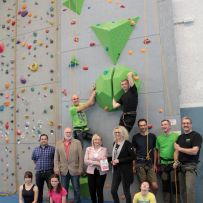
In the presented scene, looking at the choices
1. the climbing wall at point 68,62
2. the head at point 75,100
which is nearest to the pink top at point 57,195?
the climbing wall at point 68,62

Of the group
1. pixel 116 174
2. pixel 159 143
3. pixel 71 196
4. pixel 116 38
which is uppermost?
pixel 116 38

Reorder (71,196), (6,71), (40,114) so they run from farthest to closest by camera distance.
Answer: (6,71) < (40,114) < (71,196)

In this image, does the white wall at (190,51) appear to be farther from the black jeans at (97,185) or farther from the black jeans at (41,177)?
the black jeans at (41,177)

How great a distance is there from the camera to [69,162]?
4.81 m

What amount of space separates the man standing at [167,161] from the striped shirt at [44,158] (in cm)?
172

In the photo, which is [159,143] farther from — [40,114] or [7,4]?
[7,4]

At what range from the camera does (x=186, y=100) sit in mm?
4895

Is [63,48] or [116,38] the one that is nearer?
[116,38]

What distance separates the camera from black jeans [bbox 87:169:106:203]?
457cm

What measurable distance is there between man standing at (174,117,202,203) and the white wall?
2.48ft

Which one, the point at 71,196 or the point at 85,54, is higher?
the point at 85,54

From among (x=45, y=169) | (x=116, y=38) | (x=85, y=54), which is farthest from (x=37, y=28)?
(x=45, y=169)

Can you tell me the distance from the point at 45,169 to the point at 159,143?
187 cm

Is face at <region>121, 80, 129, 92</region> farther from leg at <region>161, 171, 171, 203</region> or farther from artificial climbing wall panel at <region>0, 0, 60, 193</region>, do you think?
artificial climbing wall panel at <region>0, 0, 60, 193</region>
